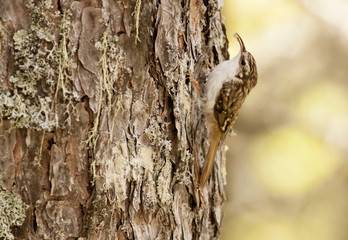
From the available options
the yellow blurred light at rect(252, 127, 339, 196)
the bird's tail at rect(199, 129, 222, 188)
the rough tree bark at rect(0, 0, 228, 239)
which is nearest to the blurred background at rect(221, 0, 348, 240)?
the yellow blurred light at rect(252, 127, 339, 196)

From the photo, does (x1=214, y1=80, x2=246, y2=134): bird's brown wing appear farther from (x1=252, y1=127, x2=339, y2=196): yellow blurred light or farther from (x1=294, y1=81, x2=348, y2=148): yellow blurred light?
(x1=294, y1=81, x2=348, y2=148): yellow blurred light

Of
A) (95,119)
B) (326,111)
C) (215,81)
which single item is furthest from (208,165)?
(326,111)

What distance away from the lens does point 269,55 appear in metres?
3.46

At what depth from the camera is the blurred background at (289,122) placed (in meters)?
3.29

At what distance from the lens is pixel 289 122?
3.41 metres

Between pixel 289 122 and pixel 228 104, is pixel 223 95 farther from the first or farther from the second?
pixel 289 122

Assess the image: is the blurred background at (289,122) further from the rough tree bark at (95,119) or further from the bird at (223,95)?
the rough tree bark at (95,119)

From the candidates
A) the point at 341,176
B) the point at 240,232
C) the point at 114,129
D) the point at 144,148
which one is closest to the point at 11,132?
the point at 114,129

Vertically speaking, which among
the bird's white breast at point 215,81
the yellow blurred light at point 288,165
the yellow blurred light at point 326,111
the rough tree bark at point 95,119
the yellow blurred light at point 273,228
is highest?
the yellow blurred light at point 326,111

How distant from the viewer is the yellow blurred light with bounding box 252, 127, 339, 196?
10.8ft

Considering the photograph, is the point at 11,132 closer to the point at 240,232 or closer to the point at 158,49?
the point at 158,49

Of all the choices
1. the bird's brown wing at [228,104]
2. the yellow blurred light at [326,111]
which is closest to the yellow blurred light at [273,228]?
the yellow blurred light at [326,111]

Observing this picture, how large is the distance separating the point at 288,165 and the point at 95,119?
2065mm

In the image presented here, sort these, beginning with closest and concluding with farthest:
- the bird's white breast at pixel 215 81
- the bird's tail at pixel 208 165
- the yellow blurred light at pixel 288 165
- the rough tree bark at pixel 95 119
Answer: the rough tree bark at pixel 95 119 < the bird's tail at pixel 208 165 < the bird's white breast at pixel 215 81 < the yellow blurred light at pixel 288 165
